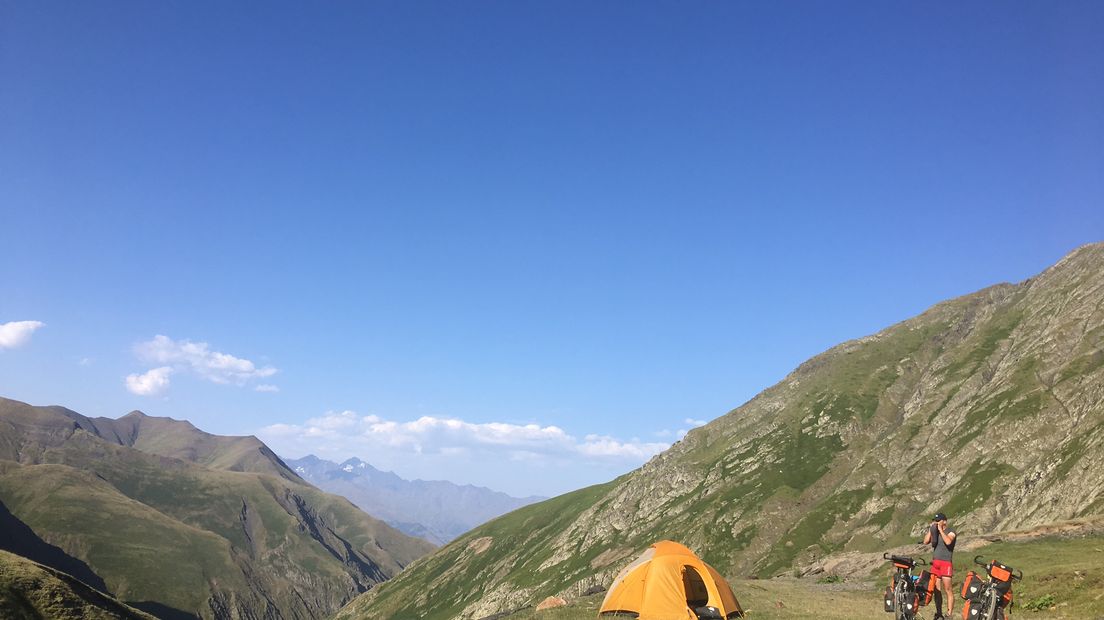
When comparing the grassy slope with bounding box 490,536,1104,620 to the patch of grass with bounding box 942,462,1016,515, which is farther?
the patch of grass with bounding box 942,462,1016,515

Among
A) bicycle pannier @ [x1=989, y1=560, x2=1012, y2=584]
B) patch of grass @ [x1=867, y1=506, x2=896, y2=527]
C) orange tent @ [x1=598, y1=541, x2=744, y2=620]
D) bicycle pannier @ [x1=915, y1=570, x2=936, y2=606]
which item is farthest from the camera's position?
patch of grass @ [x1=867, y1=506, x2=896, y2=527]

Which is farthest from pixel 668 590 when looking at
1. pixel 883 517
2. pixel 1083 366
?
pixel 1083 366

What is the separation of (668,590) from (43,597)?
39125 millimetres

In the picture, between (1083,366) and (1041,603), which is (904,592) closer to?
(1041,603)

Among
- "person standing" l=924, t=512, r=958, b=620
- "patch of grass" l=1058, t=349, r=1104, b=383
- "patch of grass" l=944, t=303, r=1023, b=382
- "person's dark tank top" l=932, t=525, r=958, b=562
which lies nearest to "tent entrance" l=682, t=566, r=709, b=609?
"person standing" l=924, t=512, r=958, b=620

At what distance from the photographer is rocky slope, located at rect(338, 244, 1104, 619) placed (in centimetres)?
9694

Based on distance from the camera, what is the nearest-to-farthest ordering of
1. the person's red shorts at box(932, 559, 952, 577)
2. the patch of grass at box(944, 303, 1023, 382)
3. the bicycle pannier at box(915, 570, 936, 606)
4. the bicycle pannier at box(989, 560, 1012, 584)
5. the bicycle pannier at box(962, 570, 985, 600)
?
the bicycle pannier at box(989, 560, 1012, 584) < the bicycle pannier at box(962, 570, 985, 600) < the person's red shorts at box(932, 559, 952, 577) < the bicycle pannier at box(915, 570, 936, 606) < the patch of grass at box(944, 303, 1023, 382)

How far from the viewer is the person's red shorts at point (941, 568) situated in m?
21.7

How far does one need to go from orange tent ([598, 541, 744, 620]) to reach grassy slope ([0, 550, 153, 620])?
111ft

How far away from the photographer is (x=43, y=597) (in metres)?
39.0

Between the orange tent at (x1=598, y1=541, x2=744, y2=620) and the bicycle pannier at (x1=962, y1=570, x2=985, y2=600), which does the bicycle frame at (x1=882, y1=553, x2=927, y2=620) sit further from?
the orange tent at (x1=598, y1=541, x2=744, y2=620)

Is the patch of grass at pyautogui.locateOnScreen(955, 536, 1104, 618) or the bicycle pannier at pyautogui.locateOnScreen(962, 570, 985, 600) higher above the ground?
the bicycle pannier at pyautogui.locateOnScreen(962, 570, 985, 600)

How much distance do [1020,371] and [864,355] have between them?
66706 millimetres

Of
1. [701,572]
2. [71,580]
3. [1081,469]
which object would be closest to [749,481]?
[1081,469]
